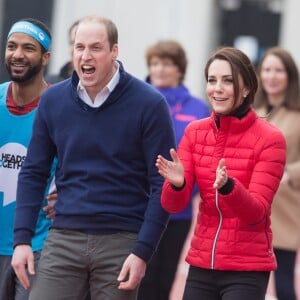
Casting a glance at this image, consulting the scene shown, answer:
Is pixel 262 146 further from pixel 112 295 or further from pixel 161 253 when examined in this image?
pixel 161 253

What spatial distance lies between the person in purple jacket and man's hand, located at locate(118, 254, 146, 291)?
8.50 ft

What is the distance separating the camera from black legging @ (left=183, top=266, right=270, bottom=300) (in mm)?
6285

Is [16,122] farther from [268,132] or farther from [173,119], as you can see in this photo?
[173,119]

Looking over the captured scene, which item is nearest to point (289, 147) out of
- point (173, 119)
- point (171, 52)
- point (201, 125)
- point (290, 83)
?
point (290, 83)

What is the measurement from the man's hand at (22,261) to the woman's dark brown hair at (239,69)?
1275 millimetres

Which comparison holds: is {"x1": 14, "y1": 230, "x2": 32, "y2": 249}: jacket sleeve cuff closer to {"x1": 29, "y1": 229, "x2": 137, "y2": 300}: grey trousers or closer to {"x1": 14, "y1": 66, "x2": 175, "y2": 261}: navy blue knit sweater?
{"x1": 14, "y1": 66, "x2": 175, "y2": 261}: navy blue knit sweater

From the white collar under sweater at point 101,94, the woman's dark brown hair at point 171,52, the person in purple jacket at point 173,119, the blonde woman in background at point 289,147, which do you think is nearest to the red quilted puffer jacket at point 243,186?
the white collar under sweater at point 101,94

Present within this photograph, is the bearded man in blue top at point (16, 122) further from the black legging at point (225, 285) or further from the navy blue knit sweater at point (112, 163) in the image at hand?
the black legging at point (225, 285)

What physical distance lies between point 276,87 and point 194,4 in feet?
45.3

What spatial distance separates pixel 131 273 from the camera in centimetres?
627

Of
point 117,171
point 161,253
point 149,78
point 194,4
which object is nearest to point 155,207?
point 117,171

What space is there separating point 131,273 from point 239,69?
45.3 inches

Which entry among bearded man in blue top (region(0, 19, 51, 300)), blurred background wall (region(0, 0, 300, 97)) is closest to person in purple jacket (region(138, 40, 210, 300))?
bearded man in blue top (region(0, 19, 51, 300))

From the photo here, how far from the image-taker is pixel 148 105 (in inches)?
254
